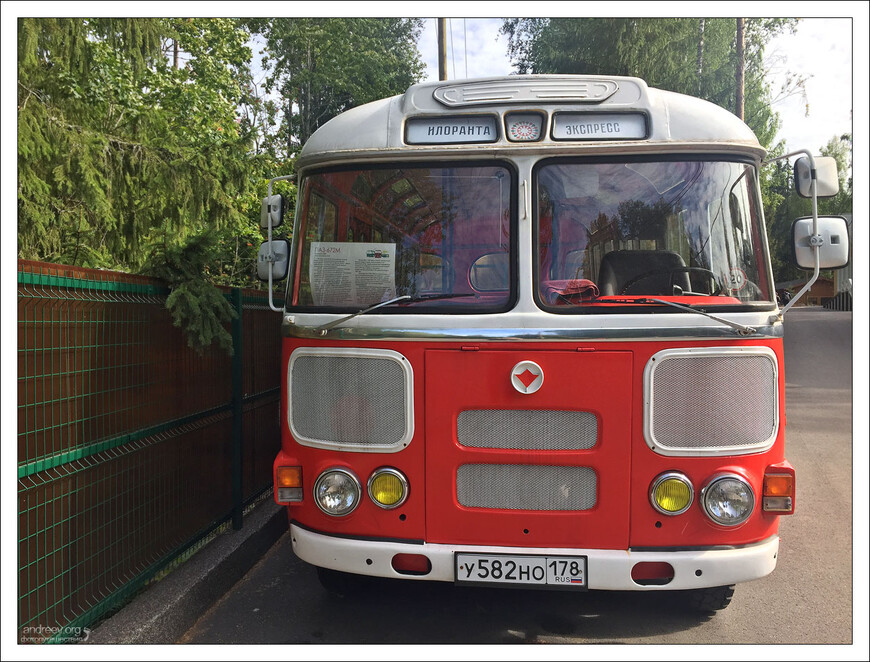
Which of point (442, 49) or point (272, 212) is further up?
point (442, 49)

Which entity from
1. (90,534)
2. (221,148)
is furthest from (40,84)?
(90,534)

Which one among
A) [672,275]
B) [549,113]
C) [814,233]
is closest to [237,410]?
[549,113]

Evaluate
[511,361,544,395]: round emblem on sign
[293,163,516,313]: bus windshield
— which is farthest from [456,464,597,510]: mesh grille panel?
[293,163,516,313]: bus windshield

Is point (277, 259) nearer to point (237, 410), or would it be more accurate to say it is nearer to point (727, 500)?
point (237, 410)

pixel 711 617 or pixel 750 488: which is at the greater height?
pixel 750 488

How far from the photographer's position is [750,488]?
11.0 feet

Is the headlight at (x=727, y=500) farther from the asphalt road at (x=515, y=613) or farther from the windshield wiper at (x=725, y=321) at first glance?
the asphalt road at (x=515, y=613)

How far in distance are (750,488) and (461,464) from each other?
1.37 meters

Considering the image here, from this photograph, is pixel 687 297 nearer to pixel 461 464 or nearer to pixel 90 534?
pixel 461 464

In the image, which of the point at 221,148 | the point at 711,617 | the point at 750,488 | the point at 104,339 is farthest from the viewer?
the point at 221,148

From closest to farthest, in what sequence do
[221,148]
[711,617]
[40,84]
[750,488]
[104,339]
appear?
1. [750,488]
2. [104,339]
3. [711,617]
4. [40,84]
5. [221,148]

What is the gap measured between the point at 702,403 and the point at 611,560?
0.86 m

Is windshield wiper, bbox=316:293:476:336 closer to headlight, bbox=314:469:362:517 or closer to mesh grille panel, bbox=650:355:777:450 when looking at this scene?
headlight, bbox=314:469:362:517

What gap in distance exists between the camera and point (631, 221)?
354 centimetres
